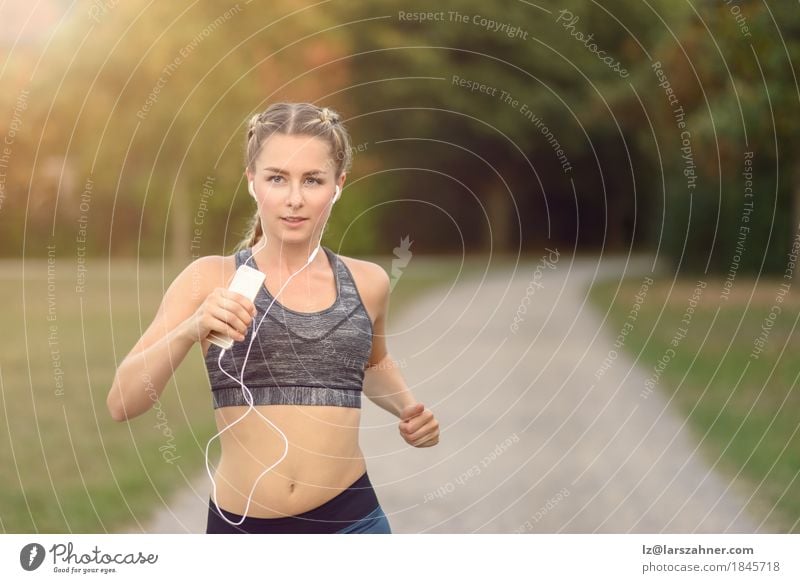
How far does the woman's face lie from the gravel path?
308cm

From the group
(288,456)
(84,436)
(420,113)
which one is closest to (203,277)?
(288,456)

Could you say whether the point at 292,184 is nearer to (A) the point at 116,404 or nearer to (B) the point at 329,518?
(A) the point at 116,404

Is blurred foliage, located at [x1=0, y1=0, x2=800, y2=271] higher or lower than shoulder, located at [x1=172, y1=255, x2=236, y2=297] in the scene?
lower

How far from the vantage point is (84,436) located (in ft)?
29.2

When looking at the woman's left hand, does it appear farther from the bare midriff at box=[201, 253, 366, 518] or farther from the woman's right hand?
the woman's right hand

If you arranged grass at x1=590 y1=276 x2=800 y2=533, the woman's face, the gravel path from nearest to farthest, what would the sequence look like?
the woman's face < the gravel path < grass at x1=590 y1=276 x2=800 y2=533

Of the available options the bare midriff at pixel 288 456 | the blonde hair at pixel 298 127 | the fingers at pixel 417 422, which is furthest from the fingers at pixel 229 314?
the fingers at pixel 417 422

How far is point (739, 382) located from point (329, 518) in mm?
8397

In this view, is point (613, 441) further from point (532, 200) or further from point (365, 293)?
point (532, 200)

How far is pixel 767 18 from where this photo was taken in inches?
532

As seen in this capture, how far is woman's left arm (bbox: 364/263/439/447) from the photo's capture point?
10.8 ft

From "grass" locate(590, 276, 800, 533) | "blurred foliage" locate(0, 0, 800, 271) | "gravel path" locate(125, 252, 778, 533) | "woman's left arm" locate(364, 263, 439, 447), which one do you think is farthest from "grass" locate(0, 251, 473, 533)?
"grass" locate(590, 276, 800, 533)

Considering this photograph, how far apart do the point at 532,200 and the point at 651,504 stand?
31.7 meters
